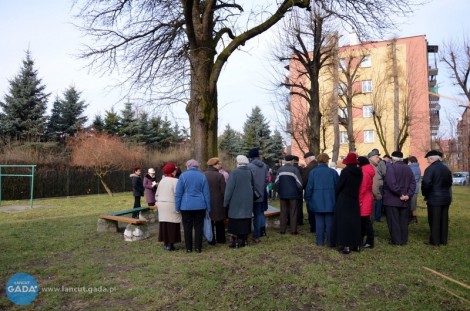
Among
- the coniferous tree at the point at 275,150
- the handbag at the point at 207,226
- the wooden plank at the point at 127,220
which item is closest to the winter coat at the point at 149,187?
the wooden plank at the point at 127,220

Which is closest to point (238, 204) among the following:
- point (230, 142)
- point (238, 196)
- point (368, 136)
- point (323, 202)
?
point (238, 196)

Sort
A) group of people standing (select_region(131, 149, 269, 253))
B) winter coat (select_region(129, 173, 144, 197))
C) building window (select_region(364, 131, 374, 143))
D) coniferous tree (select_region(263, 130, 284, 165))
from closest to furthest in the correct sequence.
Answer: group of people standing (select_region(131, 149, 269, 253)), winter coat (select_region(129, 173, 144, 197)), building window (select_region(364, 131, 374, 143)), coniferous tree (select_region(263, 130, 284, 165))

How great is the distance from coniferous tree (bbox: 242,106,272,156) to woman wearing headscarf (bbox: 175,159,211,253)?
4158 centimetres

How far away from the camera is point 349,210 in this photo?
684 centimetres

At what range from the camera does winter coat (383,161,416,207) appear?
7508 millimetres

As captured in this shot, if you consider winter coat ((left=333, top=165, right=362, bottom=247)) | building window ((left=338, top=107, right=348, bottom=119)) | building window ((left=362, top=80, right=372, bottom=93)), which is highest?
building window ((left=362, top=80, right=372, bottom=93))

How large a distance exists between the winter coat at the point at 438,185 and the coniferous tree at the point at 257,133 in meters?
41.0

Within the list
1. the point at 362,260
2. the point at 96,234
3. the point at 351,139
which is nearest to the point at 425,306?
the point at 362,260

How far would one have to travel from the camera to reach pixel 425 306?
4.37 metres

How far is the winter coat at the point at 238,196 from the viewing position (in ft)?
24.2

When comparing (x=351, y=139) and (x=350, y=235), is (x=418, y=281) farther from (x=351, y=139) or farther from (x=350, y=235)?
(x=351, y=139)

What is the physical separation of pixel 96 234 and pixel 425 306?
24.1 feet

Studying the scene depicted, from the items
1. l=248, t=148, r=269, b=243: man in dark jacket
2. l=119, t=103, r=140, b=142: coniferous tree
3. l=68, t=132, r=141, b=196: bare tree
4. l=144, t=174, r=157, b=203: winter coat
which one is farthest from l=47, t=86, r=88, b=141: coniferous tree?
l=248, t=148, r=269, b=243: man in dark jacket

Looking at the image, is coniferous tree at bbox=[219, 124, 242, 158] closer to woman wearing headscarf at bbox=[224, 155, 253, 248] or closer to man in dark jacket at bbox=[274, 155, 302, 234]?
man in dark jacket at bbox=[274, 155, 302, 234]
